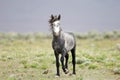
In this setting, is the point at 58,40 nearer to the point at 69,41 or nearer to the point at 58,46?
the point at 58,46

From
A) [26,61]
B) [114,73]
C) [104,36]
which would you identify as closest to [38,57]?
[26,61]

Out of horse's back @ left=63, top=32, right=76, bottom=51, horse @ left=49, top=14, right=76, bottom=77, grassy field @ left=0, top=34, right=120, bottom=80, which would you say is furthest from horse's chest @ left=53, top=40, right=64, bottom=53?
grassy field @ left=0, top=34, right=120, bottom=80

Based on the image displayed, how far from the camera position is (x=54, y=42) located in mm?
21594

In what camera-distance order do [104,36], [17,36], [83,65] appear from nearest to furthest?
[83,65], [104,36], [17,36]

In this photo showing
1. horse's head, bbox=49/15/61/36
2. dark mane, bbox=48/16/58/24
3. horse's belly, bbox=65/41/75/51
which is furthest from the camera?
horse's belly, bbox=65/41/75/51

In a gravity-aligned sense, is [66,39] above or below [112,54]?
above

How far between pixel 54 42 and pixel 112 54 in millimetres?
10888

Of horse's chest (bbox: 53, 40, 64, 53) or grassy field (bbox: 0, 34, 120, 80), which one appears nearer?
horse's chest (bbox: 53, 40, 64, 53)

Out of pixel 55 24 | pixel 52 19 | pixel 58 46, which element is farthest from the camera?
pixel 58 46

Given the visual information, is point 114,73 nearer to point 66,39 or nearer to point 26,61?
point 66,39

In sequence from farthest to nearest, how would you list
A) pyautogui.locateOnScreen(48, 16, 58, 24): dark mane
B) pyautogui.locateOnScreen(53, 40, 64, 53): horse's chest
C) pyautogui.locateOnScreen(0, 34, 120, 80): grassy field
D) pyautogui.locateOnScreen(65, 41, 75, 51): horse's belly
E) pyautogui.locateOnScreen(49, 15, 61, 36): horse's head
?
pyautogui.locateOnScreen(0, 34, 120, 80): grassy field < pyautogui.locateOnScreen(65, 41, 75, 51): horse's belly < pyautogui.locateOnScreen(53, 40, 64, 53): horse's chest < pyautogui.locateOnScreen(48, 16, 58, 24): dark mane < pyautogui.locateOnScreen(49, 15, 61, 36): horse's head

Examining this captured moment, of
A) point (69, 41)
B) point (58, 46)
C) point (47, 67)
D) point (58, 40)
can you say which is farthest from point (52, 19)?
point (47, 67)

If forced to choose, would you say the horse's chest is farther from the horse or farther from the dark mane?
the dark mane

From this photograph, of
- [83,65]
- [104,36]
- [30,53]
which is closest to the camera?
[83,65]
